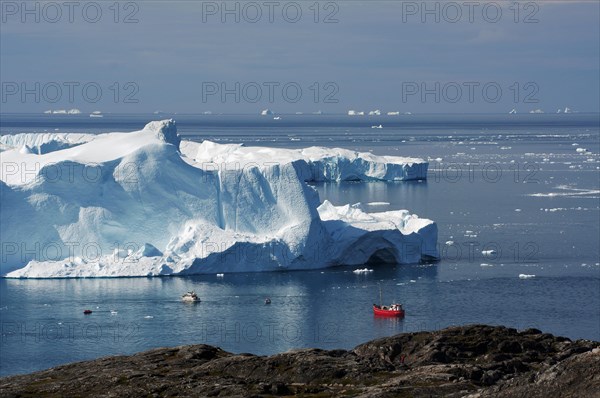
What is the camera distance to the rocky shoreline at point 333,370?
57.6 ft

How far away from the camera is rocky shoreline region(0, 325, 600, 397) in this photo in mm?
17562

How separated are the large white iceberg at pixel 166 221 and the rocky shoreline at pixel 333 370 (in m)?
14.4

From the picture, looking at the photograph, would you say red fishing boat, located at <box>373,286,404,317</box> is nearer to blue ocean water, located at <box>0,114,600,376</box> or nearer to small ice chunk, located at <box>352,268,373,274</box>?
blue ocean water, located at <box>0,114,600,376</box>

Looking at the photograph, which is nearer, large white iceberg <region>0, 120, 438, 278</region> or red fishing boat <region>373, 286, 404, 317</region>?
red fishing boat <region>373, 286, 404, 317</region>

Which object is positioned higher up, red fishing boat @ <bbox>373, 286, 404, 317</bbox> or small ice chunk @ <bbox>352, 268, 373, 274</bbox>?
small ice chunk @ <bbox>352, 268, 373, 274</bbox>

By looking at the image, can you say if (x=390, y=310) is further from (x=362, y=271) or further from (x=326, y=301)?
(x=362, y=271)

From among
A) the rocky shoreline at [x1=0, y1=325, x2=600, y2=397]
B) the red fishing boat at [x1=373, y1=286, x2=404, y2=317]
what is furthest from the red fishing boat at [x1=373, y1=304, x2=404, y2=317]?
the rocky shoreline at [x1=0, y1=325, x2=600, y2=397]

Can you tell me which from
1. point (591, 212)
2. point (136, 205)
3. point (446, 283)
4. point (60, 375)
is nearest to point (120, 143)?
point (136, 205)

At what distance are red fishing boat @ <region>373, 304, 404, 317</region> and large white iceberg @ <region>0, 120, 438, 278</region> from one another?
6555mm

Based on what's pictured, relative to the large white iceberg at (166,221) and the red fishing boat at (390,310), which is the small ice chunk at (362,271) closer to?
the large white iceberg at (166,221)

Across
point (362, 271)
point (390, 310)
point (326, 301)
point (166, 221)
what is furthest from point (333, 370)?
point (166, 221)

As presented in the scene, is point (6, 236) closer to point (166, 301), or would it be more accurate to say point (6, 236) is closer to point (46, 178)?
point (46, 178)

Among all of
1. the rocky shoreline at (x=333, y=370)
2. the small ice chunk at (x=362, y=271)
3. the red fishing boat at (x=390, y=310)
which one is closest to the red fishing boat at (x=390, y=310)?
the red fishing boat at (x=390, y=310)

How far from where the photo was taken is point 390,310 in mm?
30109
